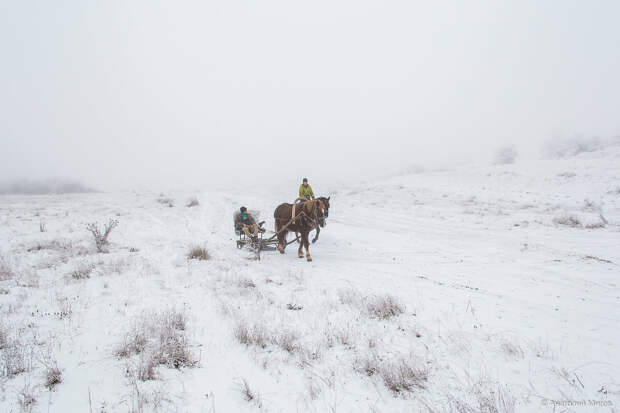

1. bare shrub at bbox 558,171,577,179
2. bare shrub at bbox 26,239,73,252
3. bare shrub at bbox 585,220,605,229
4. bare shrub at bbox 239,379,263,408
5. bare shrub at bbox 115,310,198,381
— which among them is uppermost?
bare shrub at bbox 558,171,577,179

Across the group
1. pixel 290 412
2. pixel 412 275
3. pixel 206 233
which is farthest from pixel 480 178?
pixel 290 412

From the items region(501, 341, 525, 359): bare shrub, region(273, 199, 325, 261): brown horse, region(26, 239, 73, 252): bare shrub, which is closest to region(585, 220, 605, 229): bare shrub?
region(273, 199, 325, 261): brown horse

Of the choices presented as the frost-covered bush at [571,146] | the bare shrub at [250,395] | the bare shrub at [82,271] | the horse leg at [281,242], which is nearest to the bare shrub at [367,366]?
the bare shrub at [250,395]

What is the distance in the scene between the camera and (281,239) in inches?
449

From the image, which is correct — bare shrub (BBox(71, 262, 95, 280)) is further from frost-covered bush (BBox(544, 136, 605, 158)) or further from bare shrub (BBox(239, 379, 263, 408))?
frost-covered bush (BBox(544, 136, 605, 158))

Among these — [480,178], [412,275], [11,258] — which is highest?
[480,178]

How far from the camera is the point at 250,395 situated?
311 centimetres

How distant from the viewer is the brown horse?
9.93 m

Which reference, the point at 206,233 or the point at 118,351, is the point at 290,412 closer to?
the point at 118,351

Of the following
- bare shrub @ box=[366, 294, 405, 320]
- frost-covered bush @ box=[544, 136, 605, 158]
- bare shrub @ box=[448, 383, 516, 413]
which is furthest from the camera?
frost-covered bush @ box=[544, 136, 605, 158]

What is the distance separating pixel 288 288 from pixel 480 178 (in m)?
27.4

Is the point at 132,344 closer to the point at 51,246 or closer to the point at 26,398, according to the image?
the point at 26,398

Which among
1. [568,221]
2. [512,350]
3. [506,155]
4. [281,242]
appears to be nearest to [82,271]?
[281,242]

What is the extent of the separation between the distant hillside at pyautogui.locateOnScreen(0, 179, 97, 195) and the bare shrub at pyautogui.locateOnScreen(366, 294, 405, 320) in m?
50.8
